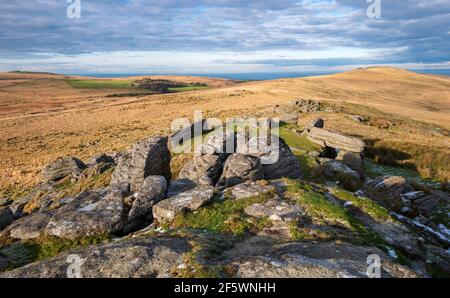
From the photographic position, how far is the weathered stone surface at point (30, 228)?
1457 cm

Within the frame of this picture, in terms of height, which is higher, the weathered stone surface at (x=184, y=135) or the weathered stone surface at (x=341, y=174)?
the weathered stone surface at (x=184, y=135)

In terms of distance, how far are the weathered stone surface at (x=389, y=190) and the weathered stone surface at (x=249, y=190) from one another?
5.77 m

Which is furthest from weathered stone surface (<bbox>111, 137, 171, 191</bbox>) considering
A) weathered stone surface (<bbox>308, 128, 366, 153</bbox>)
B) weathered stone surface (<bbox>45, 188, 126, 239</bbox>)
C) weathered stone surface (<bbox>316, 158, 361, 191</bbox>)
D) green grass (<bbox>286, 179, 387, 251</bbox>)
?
weathered stone surface (<bbox>308, 128, 366, 153</bbox>)

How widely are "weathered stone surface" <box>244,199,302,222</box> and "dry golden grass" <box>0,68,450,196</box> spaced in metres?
23.7

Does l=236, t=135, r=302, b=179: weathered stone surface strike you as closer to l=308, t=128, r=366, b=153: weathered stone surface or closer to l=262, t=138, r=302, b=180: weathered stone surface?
l=262, t=138, r=302, b=180: weathered stone surface

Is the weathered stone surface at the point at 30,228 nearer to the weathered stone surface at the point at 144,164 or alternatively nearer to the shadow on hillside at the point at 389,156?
the weathered stone surface at the point at 144,164

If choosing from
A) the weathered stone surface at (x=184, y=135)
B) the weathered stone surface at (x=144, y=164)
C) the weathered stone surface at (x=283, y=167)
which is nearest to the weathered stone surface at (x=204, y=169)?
the weathered stone surface at (x=144, y=164)

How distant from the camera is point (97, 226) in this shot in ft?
46.3

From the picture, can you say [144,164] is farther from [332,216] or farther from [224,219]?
[332,216]

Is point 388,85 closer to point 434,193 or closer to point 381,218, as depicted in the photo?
point 434,193

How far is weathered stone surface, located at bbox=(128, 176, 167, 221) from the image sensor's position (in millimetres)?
15336

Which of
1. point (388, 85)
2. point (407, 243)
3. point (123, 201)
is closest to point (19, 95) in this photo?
point (388, 85)

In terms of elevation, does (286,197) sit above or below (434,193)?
above
